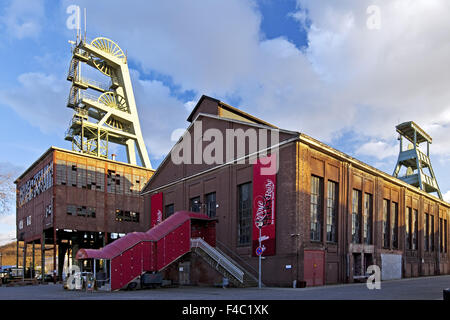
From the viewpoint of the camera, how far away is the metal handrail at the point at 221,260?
95.1ft

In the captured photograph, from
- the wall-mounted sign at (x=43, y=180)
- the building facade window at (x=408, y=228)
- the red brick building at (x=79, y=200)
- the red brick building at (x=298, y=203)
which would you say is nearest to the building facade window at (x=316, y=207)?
the red brick building at (x=298, y=203)

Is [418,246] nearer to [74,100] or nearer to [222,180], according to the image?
[222,180]

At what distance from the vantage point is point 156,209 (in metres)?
45.3

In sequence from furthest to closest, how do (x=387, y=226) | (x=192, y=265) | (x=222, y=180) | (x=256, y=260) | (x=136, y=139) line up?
(x=136, y=139), (x=387, y=226), (x=222, y=180), (x=192, y=265), (x=256, y=260)

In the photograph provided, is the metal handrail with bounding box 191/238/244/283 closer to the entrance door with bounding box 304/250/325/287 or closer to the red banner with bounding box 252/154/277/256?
the red banner with bounding box 252/154/277/256

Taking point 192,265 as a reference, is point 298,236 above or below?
above

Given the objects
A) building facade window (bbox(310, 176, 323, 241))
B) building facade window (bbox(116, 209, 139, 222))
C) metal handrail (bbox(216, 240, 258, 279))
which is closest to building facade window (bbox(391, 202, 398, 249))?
building facade window (bbox(310, 176, 323, 241))

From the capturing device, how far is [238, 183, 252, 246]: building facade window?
32594 millimetres

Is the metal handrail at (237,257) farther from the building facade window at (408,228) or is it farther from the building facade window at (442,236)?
the building facade window at (442,236)

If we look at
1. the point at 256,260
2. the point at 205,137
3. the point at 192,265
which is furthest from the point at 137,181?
the point at 256,260

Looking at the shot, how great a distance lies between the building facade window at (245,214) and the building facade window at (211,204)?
12.1ft

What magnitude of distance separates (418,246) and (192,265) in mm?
30085

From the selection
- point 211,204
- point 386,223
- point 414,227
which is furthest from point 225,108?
point 414,227
